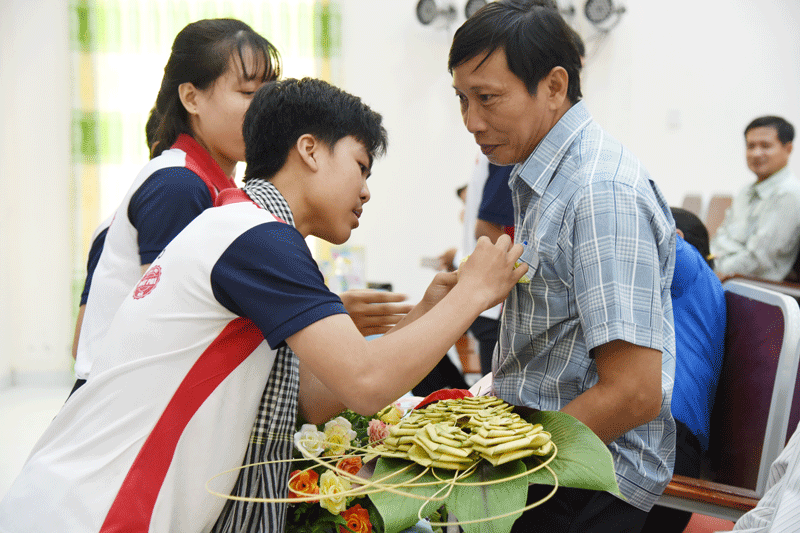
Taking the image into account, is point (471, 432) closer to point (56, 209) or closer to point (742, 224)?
point (742, 224)

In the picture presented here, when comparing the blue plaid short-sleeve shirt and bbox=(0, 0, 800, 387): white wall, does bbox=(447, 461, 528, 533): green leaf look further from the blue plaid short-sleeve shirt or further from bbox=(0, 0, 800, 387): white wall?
bbox=(0, 0, 800, 387): white wall

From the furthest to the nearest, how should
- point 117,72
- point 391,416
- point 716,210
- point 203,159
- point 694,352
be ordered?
point 716,210 → point 117,72 → point 694,352 → point 203,159 → point 391,416

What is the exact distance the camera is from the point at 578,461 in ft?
2.57

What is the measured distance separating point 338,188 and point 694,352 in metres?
1.12

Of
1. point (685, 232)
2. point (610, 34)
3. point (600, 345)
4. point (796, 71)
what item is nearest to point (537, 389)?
point (600, 345)

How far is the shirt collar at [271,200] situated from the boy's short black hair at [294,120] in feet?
0.15

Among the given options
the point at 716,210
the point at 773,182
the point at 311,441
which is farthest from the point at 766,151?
the point at 311,441

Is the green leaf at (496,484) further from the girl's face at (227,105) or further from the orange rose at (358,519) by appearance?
the girl's face at (227,105)

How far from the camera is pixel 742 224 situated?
466cm

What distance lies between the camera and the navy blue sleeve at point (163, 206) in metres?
1.31

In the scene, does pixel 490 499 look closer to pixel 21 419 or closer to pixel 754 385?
pixel 754 385

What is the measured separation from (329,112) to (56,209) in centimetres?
471

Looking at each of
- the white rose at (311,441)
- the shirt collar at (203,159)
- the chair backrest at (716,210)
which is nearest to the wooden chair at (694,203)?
the chair backrest at (716,210)

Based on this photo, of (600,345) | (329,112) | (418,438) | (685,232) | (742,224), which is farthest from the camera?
(742,224)
